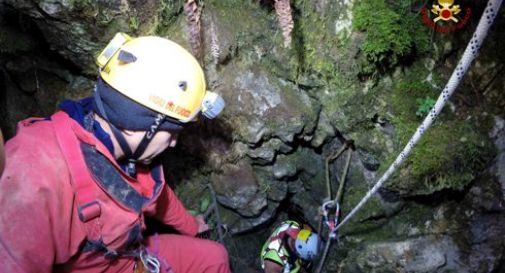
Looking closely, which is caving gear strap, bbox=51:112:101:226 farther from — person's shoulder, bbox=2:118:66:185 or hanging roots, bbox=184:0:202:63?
hanging roots, bbox=184:0:202:63

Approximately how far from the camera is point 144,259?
3445 millimetres

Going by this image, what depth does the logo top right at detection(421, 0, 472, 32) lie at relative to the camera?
3861 millimetres

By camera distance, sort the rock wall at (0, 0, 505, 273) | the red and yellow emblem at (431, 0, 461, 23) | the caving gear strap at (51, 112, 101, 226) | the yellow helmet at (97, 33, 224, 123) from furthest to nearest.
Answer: the rock wall at (0, 0, 505, 273)
the red and yellow emblem at (431, 0, 461, 23)
the yellow helmet at (97, 33, 224, 123)
the caving gear strap at (51, 112, 101, 226)

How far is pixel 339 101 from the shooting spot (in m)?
4.40

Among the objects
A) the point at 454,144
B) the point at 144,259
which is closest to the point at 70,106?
the point at 144,259

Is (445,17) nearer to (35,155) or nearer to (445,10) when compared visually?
(445,10)

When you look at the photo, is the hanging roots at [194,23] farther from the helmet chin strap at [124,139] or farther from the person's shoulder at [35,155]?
the person's shoulder at [35,155]

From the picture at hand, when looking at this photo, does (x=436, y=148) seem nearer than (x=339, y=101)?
Yes

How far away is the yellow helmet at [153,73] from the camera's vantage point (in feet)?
9.12

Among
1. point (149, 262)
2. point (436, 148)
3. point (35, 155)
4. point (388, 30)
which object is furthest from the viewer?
point (436, 148)

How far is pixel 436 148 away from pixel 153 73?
294cm

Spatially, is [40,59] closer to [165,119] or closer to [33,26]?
[33,26]

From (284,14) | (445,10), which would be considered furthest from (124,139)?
(445,10)

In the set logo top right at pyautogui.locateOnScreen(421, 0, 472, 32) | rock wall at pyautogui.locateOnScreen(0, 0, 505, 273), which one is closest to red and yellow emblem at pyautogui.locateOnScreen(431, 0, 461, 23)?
logo top right at pyautogui.locateOnScreen(421, 0, 472, 32)
